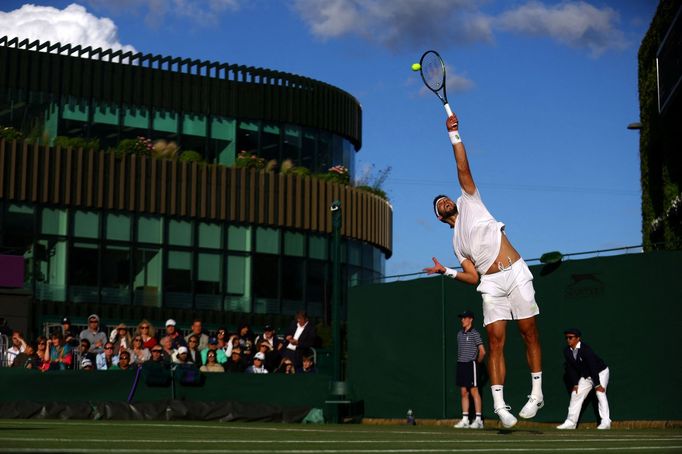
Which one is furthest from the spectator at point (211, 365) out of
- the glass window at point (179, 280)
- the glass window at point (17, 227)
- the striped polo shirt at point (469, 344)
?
the glass window at point (179, 280)

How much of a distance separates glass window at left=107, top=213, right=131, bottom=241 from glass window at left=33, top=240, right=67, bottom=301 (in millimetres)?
1673

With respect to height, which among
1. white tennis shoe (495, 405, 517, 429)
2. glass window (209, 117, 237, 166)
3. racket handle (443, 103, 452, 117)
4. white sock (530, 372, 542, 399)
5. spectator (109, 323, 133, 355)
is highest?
glass window (209, 117, 237, 166)

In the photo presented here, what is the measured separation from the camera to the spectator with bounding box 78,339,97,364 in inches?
766

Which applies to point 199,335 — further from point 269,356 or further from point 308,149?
point 308,149


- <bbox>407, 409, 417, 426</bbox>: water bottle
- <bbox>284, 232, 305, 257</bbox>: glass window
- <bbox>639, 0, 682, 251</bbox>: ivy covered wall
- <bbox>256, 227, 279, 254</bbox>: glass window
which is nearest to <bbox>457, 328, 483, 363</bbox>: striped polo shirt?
<bbox>407, 409, 417, 426</bbox>: water bottle

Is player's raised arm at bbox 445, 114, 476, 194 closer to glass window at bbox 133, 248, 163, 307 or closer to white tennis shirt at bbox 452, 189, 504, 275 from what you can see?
white tennis shirt at bbox 452, 189, 504, 275

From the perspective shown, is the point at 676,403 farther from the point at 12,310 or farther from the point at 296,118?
the point at 296,118

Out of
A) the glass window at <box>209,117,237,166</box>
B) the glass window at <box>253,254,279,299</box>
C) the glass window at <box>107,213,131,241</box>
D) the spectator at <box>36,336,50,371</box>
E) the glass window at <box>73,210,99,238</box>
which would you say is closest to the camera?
the spectator at <box>36,336,50,371</box>

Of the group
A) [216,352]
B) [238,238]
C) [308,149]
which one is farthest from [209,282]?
[216,352]

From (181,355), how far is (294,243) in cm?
2008

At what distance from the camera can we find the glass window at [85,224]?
113ft

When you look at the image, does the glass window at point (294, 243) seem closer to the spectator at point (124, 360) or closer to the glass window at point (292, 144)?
the glass window at point (292, 144)

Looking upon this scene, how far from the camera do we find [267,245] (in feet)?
126

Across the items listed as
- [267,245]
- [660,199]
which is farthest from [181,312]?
[660,199]
